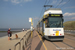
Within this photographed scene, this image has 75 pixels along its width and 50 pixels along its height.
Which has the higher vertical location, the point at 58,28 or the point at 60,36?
the point at 58,28

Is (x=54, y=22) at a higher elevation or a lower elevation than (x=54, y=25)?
higher

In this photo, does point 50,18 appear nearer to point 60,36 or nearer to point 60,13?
point 60,13

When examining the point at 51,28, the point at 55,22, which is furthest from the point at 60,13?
the point at 51,28

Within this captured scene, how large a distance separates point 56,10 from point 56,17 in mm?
1172

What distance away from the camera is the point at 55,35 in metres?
12.0

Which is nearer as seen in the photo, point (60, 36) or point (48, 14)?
point (60, 36)

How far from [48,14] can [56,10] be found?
136 centimetres

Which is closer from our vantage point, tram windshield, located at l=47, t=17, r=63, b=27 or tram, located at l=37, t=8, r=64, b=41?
tram, located at l=37, t=8, r=64, b=41

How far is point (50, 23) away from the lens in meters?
12.4

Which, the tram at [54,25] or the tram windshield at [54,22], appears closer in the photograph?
the tram at [54,25]

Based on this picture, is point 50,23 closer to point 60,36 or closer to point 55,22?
point 55,22

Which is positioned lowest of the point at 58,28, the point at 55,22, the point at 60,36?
the point at 60,36

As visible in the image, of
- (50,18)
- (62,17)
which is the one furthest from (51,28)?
(62,17)

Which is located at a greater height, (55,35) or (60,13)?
(60,13)
